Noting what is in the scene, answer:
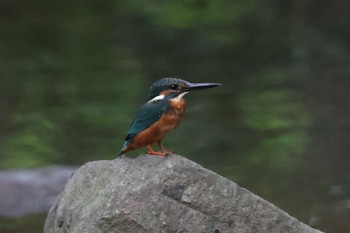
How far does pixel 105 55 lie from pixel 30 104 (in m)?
1.23

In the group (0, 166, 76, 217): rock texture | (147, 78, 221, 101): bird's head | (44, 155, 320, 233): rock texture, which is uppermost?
(0, 166, 76, 217): rock texture

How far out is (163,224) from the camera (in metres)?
3.47

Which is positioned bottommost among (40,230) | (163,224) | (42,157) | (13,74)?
(163,224)

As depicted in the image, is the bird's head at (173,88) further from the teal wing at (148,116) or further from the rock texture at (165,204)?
the rock texture at (165,204)

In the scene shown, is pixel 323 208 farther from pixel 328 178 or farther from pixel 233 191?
pixel 233 191

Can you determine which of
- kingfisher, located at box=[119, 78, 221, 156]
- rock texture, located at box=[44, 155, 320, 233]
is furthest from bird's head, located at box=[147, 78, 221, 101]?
rock texture, located at box=[44, 155, 320, 233]

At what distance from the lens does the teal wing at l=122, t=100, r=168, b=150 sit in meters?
3.60

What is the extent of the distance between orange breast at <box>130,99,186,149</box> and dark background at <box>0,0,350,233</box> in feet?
9.19

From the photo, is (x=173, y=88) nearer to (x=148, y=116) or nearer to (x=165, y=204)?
(x=148, y=116)

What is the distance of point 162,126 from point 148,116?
69 millimetres

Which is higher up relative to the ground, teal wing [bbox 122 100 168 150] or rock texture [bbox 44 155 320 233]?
teal wing [bbox 122 100 168 150]

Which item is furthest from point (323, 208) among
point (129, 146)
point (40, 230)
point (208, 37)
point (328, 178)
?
point (208, 37)

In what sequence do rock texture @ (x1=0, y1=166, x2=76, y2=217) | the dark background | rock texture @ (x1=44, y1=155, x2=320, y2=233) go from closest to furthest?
rock texture @ (x1=44, y1=155, x2=320, y2=233), rock texture @ (x1=0, y1=166, x2=76, y2=217), the dark background

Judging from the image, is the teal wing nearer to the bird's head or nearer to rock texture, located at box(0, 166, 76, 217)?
the bird's head
